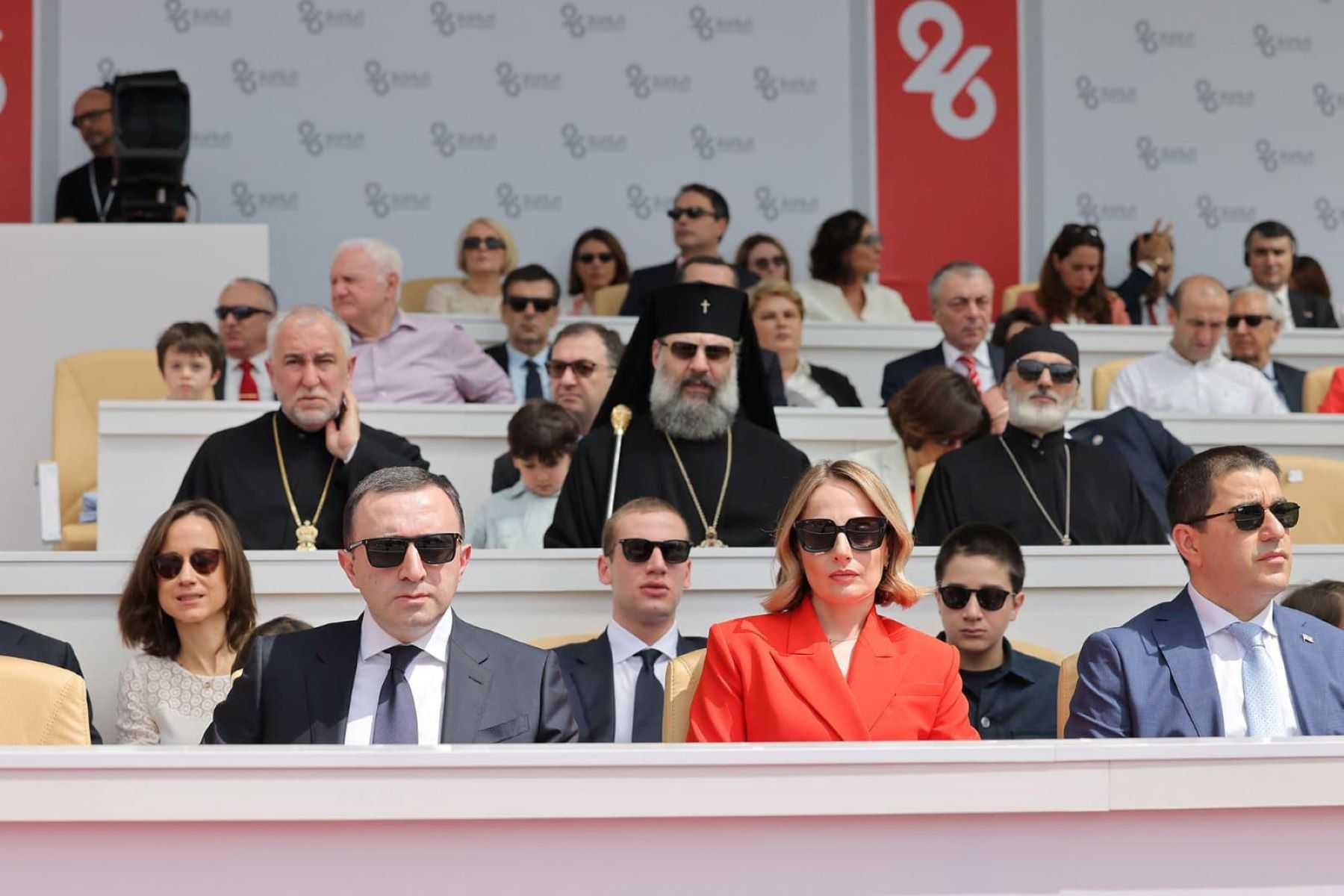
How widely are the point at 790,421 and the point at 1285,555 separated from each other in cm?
328

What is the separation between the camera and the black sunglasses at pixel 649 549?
4.72 m

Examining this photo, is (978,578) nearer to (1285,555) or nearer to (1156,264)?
(1285,555)

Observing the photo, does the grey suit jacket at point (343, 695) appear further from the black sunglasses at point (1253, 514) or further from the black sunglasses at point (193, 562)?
the black sunglasses at point (1253, 514)

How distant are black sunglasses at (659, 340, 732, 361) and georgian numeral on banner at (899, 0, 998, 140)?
5.81 metres

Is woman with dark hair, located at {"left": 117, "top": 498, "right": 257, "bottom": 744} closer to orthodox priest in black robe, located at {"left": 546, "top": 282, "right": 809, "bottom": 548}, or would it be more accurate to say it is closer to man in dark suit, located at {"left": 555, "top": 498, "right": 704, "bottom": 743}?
man in dark suit, located at {"left": 555, "top": 498, "right": 704, "bottom": 743}

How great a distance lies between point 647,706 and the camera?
466cm

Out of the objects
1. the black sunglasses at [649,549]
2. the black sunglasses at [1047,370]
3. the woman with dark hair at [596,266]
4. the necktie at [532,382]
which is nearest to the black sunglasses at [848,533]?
the black sunglasses at [649,549]

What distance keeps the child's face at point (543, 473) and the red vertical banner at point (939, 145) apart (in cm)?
557

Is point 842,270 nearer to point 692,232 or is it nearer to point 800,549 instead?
point 692,232

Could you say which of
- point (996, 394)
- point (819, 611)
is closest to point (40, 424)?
point (996, 394)

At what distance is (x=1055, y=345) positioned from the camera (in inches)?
254

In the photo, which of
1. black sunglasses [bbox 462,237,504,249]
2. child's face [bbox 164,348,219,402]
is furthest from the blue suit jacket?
black sunglasses [bbox 462,237,504,249]

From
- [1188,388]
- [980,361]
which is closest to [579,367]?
[980,361]

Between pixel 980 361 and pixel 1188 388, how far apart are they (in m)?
0.87
